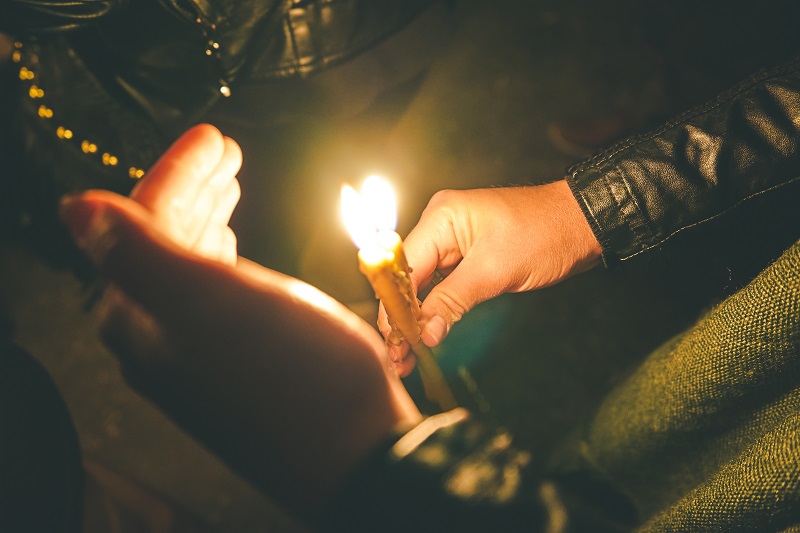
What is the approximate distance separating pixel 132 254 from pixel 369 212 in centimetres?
41

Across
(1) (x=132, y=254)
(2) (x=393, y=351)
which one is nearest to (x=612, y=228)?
(2) (x=393, y=351)

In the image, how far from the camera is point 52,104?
1.57 m

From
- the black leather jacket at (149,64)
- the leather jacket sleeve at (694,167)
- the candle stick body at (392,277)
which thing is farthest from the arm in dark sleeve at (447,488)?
the black leather jacket at (149,64)

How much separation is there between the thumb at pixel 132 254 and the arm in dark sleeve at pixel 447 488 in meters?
0.43

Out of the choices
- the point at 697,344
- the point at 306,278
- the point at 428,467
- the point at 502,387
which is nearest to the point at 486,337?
the point at 502,387

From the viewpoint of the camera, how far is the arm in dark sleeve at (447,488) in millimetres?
693

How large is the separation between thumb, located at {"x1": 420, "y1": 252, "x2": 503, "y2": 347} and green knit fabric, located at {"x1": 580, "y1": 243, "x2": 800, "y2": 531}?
535mm

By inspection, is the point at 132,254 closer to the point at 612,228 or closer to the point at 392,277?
the point at 392,277

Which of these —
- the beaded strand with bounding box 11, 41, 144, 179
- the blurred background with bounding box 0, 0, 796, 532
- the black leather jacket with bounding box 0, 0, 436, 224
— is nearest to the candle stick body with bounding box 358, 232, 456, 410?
the blurred background with bounding box 0, 0, 796, 532

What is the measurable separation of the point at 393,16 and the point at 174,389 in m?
1.43

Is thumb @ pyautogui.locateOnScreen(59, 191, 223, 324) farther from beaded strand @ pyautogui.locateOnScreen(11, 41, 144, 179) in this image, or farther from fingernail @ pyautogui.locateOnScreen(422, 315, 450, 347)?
beaded strand @ pyautogui.locateOnScreen(11, 41, 144, 179)

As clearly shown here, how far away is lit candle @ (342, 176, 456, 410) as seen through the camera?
2.29ft

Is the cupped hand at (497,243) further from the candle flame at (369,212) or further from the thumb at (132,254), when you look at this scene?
the thumb at (132,254)

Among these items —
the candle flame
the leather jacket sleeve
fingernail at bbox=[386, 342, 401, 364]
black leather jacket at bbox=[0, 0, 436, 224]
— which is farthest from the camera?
black leather jacket at bbox=[0, 0, 436, 224]
